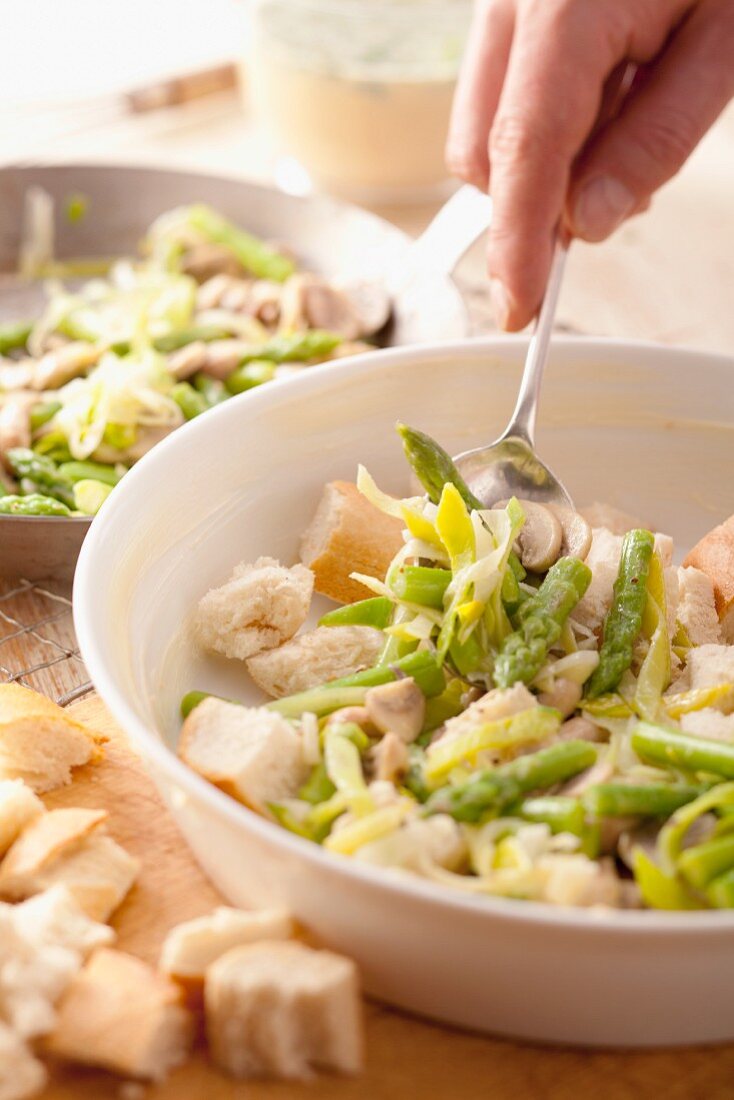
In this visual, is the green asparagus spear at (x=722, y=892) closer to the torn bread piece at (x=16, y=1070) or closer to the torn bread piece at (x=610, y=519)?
the torn bread piece at (x=16, y=1070)

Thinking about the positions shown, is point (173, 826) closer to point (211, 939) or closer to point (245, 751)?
point (245, 751)

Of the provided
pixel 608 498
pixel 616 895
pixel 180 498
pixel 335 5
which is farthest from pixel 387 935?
pixel 335 5

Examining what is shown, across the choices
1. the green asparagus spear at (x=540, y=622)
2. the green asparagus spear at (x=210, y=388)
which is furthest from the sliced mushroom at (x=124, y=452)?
the green asparagus spear at (x=540, y=622)

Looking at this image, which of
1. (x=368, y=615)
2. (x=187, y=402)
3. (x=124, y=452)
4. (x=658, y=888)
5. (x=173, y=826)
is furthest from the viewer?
(x=187, y=402)

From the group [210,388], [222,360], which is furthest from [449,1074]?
[222,360]

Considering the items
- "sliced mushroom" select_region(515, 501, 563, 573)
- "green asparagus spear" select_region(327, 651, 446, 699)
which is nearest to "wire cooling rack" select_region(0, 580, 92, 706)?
"green asparagus spear" select_region(327, 651, 446, 699)

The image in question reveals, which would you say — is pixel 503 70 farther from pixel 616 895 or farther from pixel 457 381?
pixel 616 895
